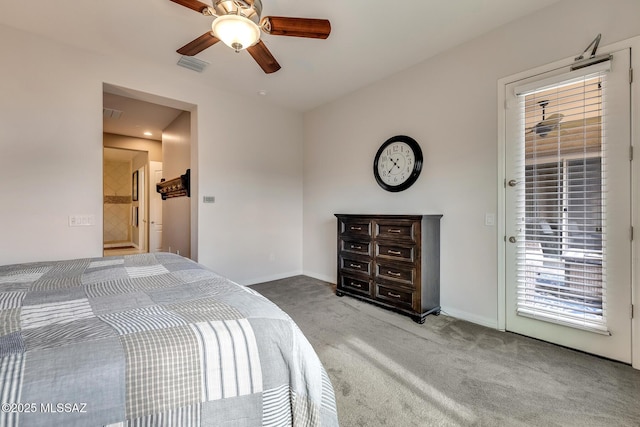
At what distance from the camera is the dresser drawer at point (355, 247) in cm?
331

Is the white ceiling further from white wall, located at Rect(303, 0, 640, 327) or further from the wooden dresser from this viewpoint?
the wooden dresser

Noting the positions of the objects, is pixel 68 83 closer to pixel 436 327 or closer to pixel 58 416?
pixel 58 416

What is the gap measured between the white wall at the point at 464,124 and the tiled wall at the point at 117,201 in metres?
8.16

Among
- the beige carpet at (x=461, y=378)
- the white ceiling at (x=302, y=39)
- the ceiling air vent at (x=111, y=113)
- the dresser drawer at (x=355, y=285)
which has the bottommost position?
the beige carpet at (x=461, y=378)

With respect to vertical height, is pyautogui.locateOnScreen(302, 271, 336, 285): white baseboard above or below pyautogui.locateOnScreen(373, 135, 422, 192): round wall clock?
below

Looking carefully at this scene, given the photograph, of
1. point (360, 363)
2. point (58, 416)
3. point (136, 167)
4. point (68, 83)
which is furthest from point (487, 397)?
point (136, 167)

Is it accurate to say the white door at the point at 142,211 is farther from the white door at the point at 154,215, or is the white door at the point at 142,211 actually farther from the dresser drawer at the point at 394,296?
the dresser drawer at the point at 394,296

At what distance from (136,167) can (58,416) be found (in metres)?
8.51

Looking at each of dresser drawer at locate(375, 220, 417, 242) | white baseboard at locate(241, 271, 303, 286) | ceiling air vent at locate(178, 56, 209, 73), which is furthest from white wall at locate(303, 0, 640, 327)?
ceiling air vent at locate(178, 56, 209, 73)

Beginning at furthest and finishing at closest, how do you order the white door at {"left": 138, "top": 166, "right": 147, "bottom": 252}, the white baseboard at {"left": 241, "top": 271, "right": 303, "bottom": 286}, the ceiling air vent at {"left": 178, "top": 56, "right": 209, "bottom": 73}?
the white door at {"left": 138, "top": 166, "right": 147, "bottom": 252}
the white baseboard at {"left": 241, "top": 271, "right": 303, "bottom": 286}
the ceiling air vent at {"left": 178, "top": 56, "right": 209, "bottom": 73}

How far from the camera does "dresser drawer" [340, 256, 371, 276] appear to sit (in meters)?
3.30

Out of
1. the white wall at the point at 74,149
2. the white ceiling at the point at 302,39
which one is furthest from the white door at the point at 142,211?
the white ceiling at the point at 302,39

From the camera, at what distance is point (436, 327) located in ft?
8.77

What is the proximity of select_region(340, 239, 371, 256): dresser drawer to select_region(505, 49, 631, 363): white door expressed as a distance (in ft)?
4.58
